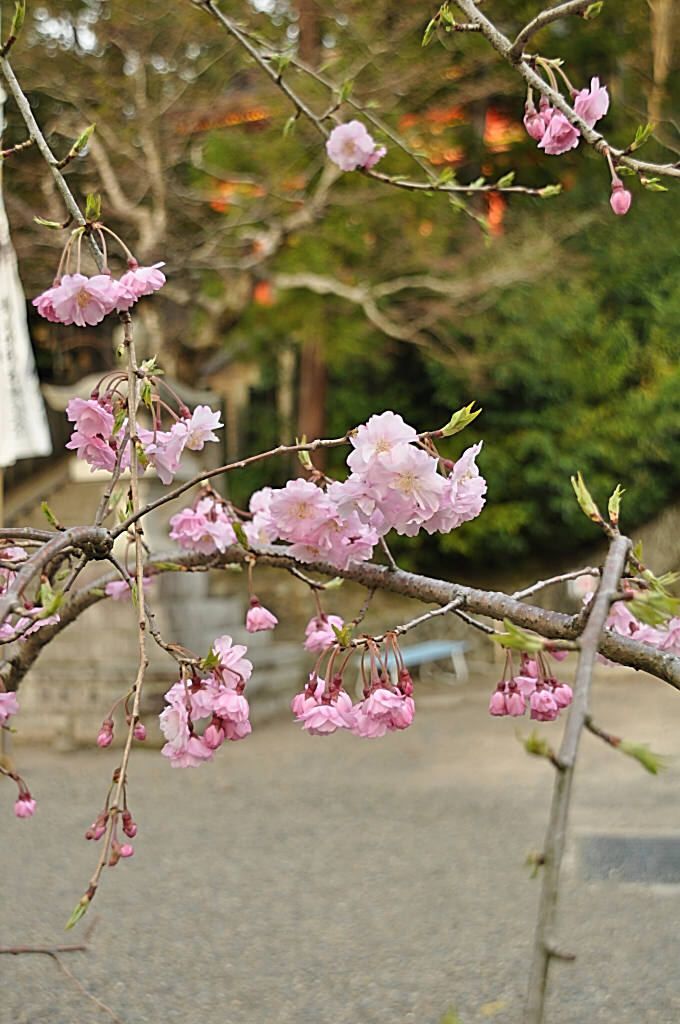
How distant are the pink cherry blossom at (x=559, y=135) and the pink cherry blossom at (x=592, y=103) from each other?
2 cm

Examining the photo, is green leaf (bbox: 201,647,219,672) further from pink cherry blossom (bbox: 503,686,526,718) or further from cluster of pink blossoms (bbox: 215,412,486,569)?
pink cherry blossom (bbox: 503,686,526,718)

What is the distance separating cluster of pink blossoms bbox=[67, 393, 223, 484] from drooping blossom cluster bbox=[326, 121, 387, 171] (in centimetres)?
60

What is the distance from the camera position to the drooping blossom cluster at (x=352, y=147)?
5.86 ft

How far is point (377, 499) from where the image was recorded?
1.17m

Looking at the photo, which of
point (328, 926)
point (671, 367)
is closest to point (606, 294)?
point (671, 367)

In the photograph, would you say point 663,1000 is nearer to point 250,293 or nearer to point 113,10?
point 250,293

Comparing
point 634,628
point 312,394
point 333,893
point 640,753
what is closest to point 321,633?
point 634,628

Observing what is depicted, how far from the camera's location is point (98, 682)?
5957mm

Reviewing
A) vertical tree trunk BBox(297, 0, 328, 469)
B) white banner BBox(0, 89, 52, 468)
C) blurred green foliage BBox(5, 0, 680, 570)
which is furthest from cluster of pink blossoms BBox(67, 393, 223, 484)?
vertical tree trunk BBox(297, 0, 328, 469)

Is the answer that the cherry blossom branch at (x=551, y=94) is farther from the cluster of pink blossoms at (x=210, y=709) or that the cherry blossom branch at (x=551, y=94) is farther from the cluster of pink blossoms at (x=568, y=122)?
the cluster of pink blossoms at (x=210, y=709)

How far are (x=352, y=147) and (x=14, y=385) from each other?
3.26 metres

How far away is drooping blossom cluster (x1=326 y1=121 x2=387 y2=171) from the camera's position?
179 centimetres

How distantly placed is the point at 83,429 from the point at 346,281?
606 cm

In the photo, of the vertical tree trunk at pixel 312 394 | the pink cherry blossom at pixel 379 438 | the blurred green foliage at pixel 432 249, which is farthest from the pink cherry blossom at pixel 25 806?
the vertical tree trunk at pixel 312 394
